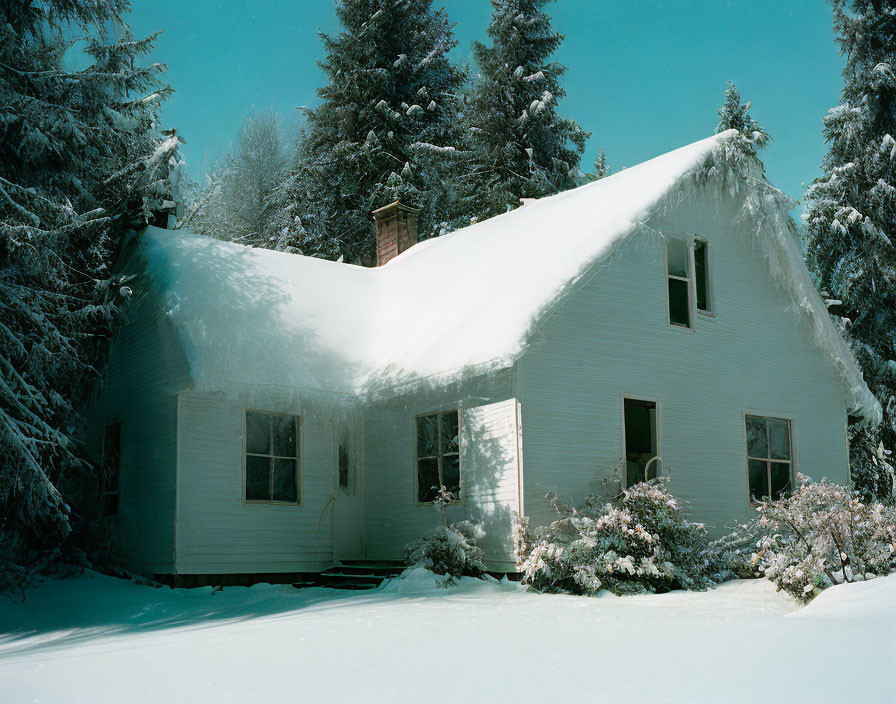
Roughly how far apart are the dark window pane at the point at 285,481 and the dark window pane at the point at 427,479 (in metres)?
1.90

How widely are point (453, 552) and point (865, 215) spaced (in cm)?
1654

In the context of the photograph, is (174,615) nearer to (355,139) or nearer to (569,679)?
(569,679)

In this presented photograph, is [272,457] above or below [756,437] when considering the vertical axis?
below

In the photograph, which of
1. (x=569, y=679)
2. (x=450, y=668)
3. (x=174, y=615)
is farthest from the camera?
(x=174, y=615)

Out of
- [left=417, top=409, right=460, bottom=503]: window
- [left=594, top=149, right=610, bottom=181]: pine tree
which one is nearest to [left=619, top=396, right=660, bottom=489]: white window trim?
[left=417, top=409, right=460, bottom=503]: window

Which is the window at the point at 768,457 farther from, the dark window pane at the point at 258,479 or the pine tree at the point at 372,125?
the pine tree at the point at 372,125

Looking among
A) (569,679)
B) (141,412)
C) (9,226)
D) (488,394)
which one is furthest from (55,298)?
(569,679)

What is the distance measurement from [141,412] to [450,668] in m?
9.67

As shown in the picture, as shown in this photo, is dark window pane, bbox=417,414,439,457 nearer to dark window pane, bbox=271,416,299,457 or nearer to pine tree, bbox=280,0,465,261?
dark window pane, bbox=271,416,299,457

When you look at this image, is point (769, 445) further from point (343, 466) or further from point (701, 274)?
point (343, 466)

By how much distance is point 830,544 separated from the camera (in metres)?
10.3

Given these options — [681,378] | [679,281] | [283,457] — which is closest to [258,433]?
[283,457]

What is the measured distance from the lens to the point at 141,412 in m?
14.6

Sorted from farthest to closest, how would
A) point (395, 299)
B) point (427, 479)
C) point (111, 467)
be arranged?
1. point (395, 299)
2. point (111, 467)
3. point (427, 479)
